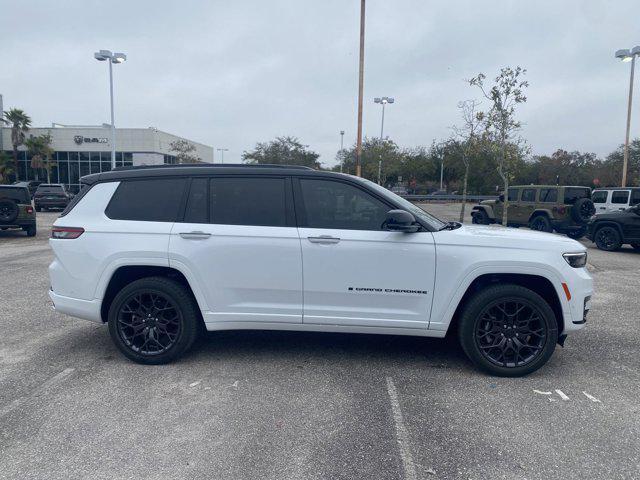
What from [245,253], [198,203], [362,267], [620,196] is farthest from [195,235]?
[620,196]

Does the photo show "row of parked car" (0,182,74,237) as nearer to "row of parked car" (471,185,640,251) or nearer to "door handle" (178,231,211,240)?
"door handle" (178,231,211,240)

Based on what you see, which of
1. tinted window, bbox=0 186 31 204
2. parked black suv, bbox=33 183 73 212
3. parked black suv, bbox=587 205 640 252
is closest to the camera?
parked black suv, bbox=587 205 640 252

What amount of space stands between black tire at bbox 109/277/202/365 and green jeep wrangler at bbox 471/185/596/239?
563 inches

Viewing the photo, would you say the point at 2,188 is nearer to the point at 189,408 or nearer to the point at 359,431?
the point at 189,408

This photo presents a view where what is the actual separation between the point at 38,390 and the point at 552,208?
15.8 meters

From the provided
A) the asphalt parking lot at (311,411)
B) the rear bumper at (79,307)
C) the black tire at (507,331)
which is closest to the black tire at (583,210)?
the asphalt parking lot at (311,411)

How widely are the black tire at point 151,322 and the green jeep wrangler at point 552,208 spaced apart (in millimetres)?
14301

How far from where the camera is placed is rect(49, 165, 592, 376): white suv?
4.25 meters

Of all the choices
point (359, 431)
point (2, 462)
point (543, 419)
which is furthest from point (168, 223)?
point (543, 419)

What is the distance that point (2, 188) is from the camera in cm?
1445

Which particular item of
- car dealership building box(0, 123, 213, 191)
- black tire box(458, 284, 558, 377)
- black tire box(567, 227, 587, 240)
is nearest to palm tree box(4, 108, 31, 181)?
car dealership building box(0, 123, 213, 191)

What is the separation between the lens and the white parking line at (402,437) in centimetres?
292

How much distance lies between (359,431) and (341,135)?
4303 centimetres

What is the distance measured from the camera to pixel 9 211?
1457cm
